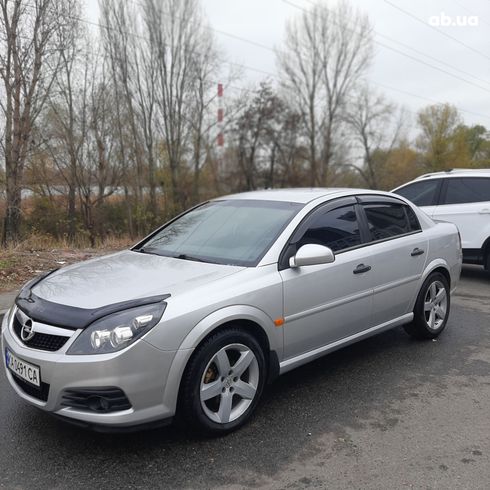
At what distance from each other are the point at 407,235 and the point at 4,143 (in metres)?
13.5

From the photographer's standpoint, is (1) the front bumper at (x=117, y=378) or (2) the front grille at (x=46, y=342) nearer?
(1) the front bumper at (x=117, y=378)

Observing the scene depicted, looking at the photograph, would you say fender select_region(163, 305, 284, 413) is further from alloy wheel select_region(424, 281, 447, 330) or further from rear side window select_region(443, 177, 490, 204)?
rear side window select_region(443, 177, 490, 204)

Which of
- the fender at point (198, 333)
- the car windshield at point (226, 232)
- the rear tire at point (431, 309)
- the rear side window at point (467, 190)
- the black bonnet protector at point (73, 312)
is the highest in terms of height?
the rear side window at point (467, 190)

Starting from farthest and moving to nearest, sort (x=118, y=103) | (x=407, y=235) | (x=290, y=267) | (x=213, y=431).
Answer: (x=118, y=103) < (x=407, y=235) < (x=290, y=267) < (x=213, y=431)

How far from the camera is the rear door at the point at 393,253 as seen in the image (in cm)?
424

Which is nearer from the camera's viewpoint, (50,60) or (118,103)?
(50,60)

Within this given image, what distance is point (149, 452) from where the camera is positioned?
2.95m

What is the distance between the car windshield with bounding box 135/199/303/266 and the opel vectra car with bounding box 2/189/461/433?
0.01 m

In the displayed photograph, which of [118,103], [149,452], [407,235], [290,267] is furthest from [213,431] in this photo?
[118,103]

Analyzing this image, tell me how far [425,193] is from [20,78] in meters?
11.4

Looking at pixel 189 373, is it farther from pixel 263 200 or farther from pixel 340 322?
pixel 263 200

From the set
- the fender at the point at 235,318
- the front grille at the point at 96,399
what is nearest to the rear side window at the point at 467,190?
the fender at the point at 235,318

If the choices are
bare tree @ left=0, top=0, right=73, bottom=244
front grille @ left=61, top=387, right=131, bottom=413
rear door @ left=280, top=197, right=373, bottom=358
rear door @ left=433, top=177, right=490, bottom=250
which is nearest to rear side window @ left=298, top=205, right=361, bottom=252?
rear door @ left=280, top=197, right=373, bottom=358

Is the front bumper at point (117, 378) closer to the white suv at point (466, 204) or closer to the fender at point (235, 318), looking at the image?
the fender at point (235, 318)
